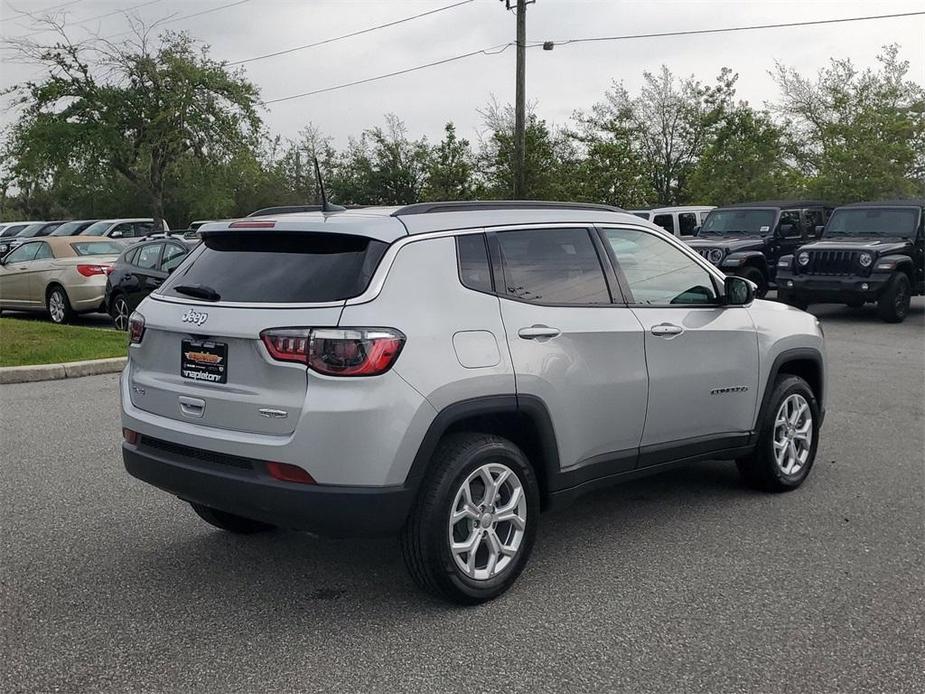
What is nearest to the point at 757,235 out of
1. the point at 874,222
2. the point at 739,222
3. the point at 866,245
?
the point at 739,222

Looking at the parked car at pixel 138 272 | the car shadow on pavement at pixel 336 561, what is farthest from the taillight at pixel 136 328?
the parked car at pixel 138 272

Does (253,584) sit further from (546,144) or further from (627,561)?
(546,144)

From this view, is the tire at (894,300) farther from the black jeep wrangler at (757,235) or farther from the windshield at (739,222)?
the windshield at (739,222)

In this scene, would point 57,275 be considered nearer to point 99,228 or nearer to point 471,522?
point 99,228

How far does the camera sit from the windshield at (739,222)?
1855 centimetres

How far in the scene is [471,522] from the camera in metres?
4.19

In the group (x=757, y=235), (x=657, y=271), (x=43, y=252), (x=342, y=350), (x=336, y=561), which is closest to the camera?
(x=342, y=350)

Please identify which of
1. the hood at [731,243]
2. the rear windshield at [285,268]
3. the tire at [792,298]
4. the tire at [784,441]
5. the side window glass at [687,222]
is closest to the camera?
the rear windshield at [285,268]

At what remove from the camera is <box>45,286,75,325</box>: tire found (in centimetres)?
1589

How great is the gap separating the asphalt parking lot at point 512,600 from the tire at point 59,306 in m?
10.2

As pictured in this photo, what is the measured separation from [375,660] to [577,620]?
890mm

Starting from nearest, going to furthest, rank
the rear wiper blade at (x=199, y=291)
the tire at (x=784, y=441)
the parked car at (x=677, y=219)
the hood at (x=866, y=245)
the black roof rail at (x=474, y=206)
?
the rear wiper blade at (x=199, y=291) → the black roof rail at (x=474, y=206) → the tire at (x=784, y=441) → the hood at (x=866, y=245) → the parked car at (x=677, y=219)

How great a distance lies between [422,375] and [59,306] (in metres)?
13.8

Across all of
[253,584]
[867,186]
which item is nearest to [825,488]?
[253,584]
